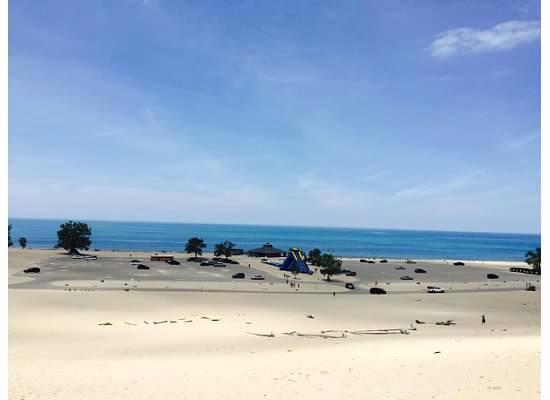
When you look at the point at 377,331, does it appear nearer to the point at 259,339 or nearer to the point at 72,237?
the point at 259,339

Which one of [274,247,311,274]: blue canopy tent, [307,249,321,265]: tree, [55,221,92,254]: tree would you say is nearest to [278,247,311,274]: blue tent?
[274,247,311,274]: blue canopy tent

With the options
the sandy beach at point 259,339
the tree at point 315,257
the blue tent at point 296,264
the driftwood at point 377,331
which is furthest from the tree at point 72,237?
the driftwood at point 377,331

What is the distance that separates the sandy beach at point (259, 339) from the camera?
1183 cm

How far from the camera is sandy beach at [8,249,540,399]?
1183 cm

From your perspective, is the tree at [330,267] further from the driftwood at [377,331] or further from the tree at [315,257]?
the driftwood at [377,331]

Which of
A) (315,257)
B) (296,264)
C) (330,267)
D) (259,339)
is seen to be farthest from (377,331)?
(315,257)

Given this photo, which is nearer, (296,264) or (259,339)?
(259,339)

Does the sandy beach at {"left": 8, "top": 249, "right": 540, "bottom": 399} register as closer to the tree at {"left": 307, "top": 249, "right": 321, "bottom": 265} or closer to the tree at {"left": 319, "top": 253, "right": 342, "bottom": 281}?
the tree at {"left": 319, "top": 253, "right": 342, "bottom": 281}

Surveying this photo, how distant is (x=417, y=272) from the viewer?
7762cm

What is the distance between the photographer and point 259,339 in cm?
2381

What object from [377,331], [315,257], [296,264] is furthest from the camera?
[315,257]
